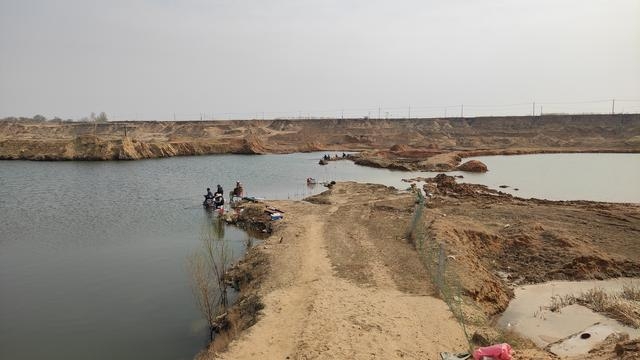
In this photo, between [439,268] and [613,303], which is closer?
[613,303]

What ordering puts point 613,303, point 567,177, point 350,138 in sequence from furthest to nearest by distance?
1. point 350,138
2. point 567,177
3. point 613,303

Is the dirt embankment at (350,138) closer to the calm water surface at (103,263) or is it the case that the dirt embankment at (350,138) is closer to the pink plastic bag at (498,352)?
the calm water surface at (103,263)

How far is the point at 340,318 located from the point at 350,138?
81074 millimetres

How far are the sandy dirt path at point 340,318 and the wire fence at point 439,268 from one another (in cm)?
28

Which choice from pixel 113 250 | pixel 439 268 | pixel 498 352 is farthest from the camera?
pixel 113 250

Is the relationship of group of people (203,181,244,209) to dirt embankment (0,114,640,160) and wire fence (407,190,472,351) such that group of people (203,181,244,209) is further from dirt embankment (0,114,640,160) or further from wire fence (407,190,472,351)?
dirt embankment (0,114,640,160)

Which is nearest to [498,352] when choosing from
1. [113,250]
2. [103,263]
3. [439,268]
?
[439,268]

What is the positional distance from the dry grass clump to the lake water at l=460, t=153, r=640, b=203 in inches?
797

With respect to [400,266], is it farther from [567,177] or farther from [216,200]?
[567,177]

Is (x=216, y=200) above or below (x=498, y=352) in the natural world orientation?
below

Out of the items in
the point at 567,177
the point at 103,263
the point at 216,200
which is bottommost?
the point at 103,263

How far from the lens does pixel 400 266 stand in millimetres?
14578

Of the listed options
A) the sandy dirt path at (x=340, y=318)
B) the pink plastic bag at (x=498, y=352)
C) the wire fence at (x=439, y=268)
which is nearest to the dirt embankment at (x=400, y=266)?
the sandy dirt path at (x=340, y=318)

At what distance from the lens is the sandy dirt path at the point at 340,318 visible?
9.37m
